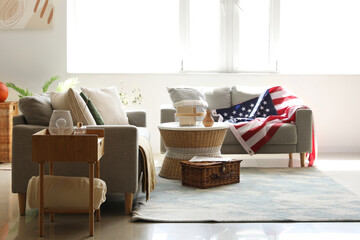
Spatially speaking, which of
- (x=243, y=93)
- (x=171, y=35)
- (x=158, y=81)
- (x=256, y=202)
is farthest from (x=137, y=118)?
(x=171, y=35)

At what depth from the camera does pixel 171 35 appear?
6.92 m

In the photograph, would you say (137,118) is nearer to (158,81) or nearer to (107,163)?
(158,81)

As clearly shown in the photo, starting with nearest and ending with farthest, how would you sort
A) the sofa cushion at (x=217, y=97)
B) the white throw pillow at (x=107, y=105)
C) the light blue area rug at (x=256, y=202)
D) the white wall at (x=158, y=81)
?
1. the light blue area rug at (x=256, y=202)
2. the white throw pillow at (x=107, y=105)
3. the sofa cushion at (x=217, y=97)
4. the white wall at (x=158, y=81)

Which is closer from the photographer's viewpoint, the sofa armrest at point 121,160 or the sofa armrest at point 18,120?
the sofa armrest at point 121,160

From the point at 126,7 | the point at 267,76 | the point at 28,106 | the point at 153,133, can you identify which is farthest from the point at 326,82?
the point at 28,106

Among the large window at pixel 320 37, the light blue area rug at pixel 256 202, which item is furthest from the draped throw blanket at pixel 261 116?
the large window at pixel 320 37

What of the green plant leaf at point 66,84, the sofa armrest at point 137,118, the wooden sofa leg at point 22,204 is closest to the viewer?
the wooden sofa leg at point 22,204

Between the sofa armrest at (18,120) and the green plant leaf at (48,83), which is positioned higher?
the green plant leaf at (48,83)

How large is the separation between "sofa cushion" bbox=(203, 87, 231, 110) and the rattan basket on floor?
1499mm

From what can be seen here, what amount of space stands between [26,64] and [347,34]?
159 inches

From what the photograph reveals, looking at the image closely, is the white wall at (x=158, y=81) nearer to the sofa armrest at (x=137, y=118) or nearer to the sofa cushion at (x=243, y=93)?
the sofa cushion at (x=243, y=93)

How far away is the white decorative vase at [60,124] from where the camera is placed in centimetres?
308

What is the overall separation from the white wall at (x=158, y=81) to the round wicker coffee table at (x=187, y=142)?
1.85 metres

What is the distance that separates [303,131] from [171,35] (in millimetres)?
2337
